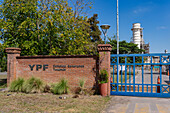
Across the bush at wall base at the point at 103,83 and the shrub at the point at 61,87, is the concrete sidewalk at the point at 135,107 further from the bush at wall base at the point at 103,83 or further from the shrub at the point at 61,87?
the shrub at the point at 61,87

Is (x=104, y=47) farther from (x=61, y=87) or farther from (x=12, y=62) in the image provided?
(x=12, y=62)

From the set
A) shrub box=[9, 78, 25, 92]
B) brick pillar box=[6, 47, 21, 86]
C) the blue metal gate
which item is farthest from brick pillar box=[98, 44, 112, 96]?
brick pillar box=[6, 47, 21, 86]

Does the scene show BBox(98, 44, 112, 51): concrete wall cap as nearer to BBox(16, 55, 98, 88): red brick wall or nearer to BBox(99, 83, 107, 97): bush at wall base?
BBox(16, 55, 98, 88): red brick wall

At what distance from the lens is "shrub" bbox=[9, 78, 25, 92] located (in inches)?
460

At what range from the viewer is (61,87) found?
36.1 ft

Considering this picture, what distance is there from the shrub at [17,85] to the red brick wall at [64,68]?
73 cm

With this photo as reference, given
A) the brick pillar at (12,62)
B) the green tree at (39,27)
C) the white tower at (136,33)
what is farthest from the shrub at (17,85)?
the white tower at (136,33)

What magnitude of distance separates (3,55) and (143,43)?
7145 centimetres

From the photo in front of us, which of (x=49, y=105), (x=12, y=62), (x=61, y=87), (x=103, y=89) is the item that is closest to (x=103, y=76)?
(x=103, y=89)

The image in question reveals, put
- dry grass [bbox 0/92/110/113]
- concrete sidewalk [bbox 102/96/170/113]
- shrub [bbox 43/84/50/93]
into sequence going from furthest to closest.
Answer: shrub [bbox 43/84/50/93], dry grass [bbox 0/92/110/113], concrete sidewalk [bbox 102/96/170/113]

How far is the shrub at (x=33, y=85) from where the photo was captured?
11.4m

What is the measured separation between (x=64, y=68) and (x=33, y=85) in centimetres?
224

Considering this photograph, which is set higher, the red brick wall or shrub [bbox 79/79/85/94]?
the red brick wall

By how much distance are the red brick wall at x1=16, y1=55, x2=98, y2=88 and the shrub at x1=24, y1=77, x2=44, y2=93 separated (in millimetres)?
665
